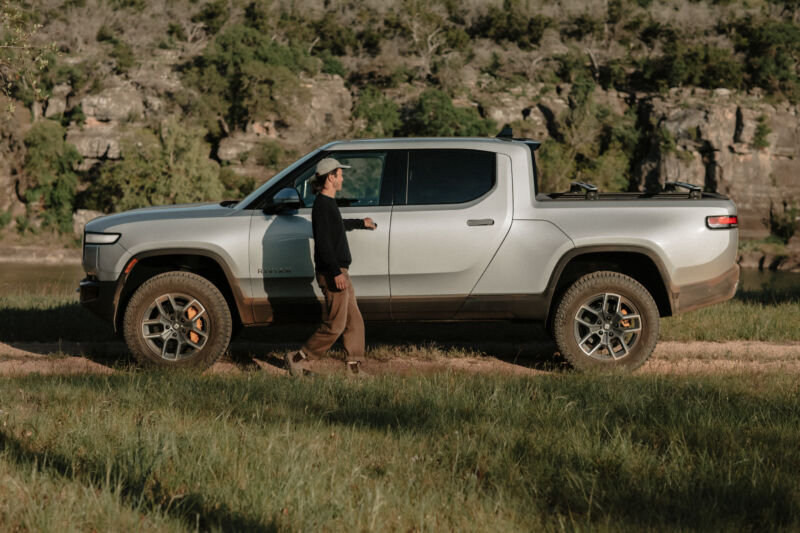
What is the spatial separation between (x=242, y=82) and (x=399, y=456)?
71.9m

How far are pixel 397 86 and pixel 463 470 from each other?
3023 inches

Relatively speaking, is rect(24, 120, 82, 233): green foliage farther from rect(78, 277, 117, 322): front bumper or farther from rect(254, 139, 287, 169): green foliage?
rect(78, 277, 117, 322): front bumper

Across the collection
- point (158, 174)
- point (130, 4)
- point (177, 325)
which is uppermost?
point (130, 4)

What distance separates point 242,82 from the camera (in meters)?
72.6

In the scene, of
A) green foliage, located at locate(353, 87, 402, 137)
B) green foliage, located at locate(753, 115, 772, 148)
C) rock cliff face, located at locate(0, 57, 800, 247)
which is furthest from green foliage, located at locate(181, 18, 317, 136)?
green foliage, located at locate(753, 115, 772, 148)

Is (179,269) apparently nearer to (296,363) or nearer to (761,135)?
(296,363)

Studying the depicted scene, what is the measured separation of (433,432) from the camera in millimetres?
4719

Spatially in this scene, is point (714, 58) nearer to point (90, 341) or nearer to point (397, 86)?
point (397, 86)

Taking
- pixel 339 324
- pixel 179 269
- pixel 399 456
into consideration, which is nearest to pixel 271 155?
pixel 179 269

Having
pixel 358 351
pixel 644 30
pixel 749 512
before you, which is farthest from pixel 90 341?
pixel 644 30

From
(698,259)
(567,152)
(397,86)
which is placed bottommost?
(698,259)

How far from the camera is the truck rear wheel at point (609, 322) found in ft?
23.3

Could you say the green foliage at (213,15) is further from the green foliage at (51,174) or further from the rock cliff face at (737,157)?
the rock cliff face at (737,157)

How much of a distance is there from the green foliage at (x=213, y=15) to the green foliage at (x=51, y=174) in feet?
82.5
